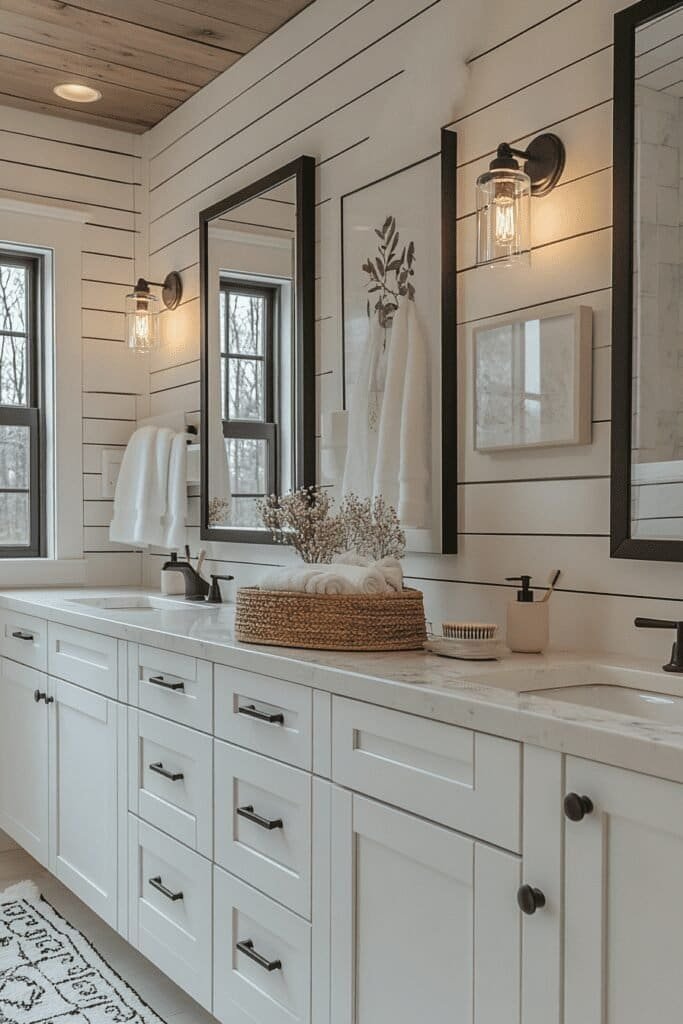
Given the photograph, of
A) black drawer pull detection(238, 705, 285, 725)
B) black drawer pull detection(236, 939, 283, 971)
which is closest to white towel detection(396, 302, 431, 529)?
black drawer pull detection(238, 705, 285, 725)

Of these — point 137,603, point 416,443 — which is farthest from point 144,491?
point 416,443

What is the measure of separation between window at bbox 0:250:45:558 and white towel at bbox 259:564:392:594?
1.94m

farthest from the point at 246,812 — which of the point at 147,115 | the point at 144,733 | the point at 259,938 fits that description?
the point at 147,115

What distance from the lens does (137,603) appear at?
139 inches

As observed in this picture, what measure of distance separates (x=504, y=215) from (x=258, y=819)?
4.22ft

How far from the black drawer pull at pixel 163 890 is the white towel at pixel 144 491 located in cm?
141

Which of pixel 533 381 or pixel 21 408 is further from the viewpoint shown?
pixel 21 408

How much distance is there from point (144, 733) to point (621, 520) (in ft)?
4.09

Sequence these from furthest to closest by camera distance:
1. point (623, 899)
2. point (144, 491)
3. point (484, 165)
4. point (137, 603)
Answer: point (144, 491)
point (137, 603)
point (484, 165)
point (623, 899)

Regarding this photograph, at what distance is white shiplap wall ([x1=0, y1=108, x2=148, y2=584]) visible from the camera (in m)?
3.85

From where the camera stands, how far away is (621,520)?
1921 mm

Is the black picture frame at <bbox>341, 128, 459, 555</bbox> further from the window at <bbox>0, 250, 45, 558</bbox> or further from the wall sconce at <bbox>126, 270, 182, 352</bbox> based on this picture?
the window at <bbox>0, 250, 45, 558</bbox>

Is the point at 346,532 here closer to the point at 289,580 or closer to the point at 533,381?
the point at 289,580

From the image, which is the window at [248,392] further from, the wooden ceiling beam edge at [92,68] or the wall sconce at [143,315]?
the wooden ceiling beam edge at [92,68]
